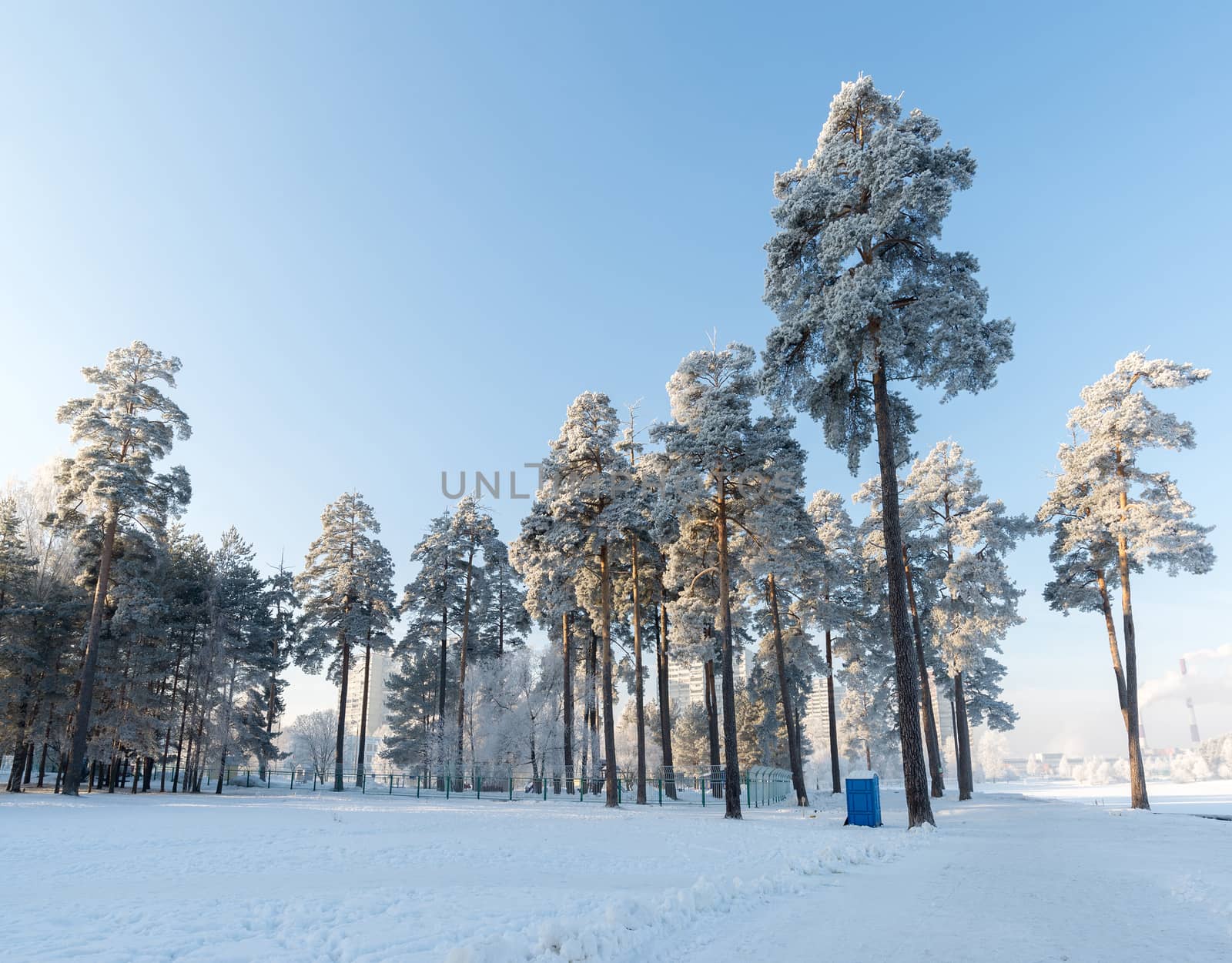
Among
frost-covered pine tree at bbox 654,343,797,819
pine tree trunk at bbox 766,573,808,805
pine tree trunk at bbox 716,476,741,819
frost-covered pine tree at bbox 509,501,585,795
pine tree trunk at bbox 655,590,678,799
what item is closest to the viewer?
pine tree trunk at bbox 716,476,741,819

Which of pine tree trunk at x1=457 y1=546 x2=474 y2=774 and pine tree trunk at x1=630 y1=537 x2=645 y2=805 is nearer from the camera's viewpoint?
pine tree trunk at x1=630 y1=537 x2=645 y2=805

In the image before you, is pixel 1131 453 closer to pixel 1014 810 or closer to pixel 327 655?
pixel 1014 810

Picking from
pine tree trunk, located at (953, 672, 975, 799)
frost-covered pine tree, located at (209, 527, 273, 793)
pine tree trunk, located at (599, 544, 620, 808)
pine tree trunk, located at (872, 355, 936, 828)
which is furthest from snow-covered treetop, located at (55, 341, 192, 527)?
pine tree trunk, located at (953, 672, 975, 799)

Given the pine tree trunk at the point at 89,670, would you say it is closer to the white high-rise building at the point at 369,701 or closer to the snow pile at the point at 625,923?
the white high-rise building at the point at 369,701

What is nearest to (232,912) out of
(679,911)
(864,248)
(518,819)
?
(679,911)

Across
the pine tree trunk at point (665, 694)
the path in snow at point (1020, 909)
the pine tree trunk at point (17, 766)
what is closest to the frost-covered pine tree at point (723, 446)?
the pine tree trunk at point (665, 694)

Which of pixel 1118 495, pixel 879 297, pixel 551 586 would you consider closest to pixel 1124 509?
pixel 1118 495

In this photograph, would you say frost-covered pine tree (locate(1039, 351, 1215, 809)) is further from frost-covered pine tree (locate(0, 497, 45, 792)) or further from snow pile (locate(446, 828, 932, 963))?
frost-covered pine tree (locate(0, 497, 45, 792))

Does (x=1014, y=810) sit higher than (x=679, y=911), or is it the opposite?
(x=679, y=911)

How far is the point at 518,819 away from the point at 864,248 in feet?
60.6

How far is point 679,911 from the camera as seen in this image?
6.68 metres

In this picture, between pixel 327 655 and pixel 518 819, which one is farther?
pixel 327 655

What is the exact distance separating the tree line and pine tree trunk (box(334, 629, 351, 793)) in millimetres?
261

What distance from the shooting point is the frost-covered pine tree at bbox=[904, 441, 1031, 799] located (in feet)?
103
